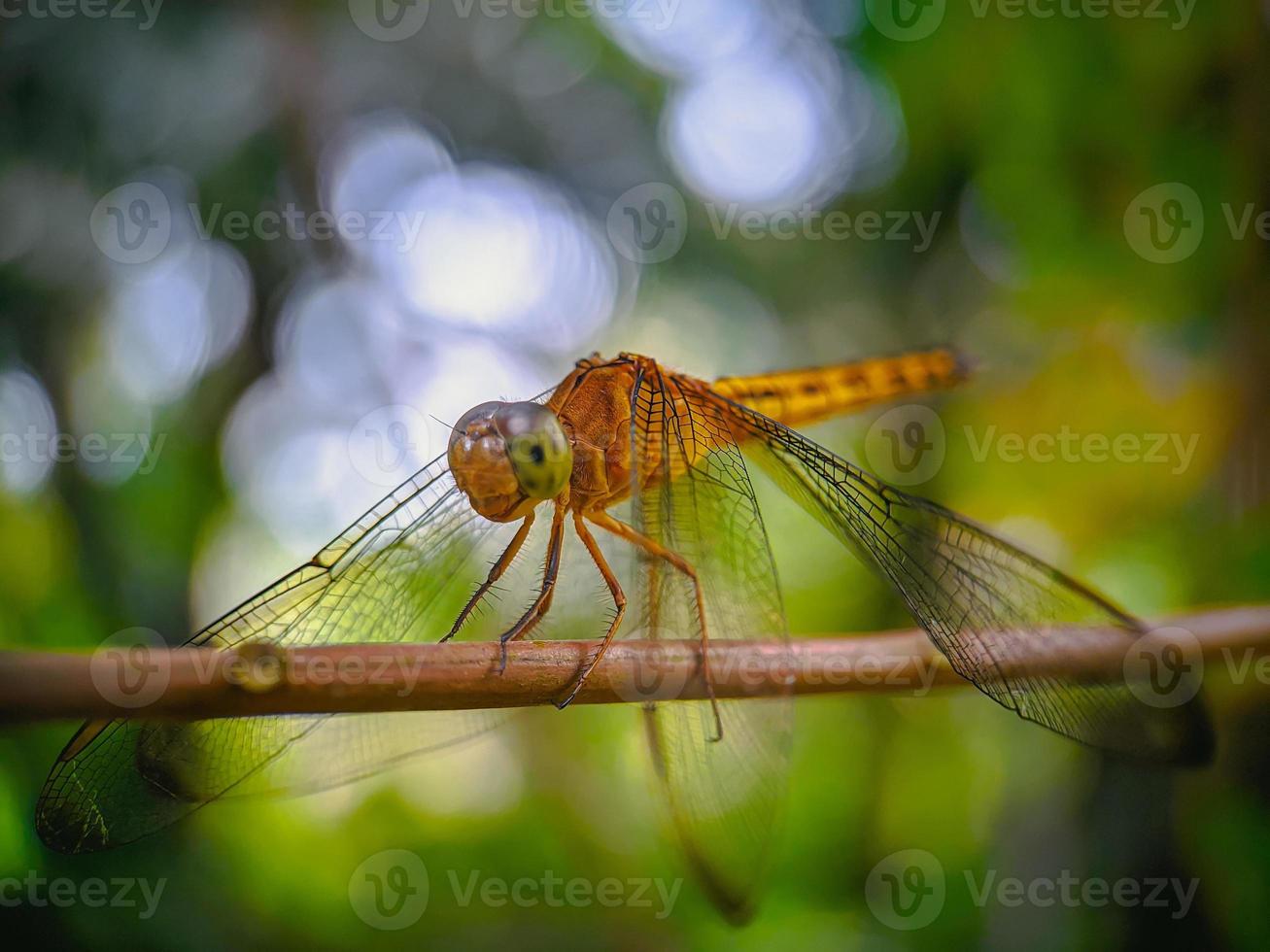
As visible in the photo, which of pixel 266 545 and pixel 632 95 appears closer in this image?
pixel 266 545

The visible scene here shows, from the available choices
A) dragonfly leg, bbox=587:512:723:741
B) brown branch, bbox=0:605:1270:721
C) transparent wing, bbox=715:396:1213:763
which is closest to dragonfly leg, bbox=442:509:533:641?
dragonfly leg, bbox=587:512:723:741

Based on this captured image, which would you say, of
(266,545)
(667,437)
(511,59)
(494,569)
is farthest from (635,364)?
(511,59)

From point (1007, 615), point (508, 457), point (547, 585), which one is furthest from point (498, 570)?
point (1007, 615)

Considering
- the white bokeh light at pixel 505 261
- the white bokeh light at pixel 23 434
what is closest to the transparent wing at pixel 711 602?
the white bokeh light at pixel 505 261

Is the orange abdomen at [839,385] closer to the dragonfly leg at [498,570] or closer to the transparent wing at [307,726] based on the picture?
the dragonfly leg at [498,570]

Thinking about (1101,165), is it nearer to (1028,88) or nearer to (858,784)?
(1028,88)
